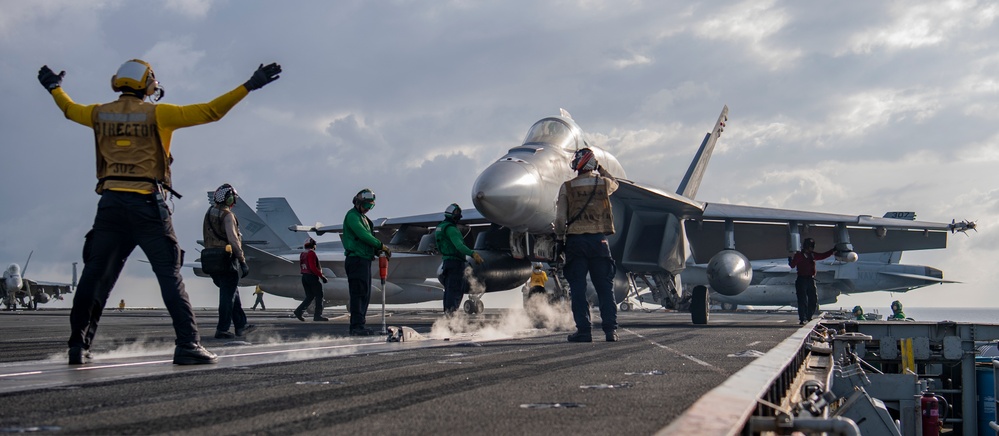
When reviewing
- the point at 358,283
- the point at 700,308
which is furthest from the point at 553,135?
the point at 358,283

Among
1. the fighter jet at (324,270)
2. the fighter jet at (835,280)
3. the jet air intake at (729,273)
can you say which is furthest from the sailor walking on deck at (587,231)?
the fighter jet at (835,280)

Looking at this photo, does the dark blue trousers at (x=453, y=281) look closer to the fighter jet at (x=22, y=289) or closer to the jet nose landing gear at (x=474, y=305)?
the jet nose landing gear at (x=474, y=305)

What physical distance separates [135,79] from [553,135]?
9.07 metres

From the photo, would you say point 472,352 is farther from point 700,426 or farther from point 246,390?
point 700,426

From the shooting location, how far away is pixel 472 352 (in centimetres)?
662

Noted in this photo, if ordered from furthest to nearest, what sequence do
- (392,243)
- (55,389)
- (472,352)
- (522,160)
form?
(392,243) < (522,160) < (472,352) < (55,389)

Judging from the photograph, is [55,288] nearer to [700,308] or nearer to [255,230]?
[255,230]

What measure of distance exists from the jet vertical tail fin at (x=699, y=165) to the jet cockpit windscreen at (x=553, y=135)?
9239 mm

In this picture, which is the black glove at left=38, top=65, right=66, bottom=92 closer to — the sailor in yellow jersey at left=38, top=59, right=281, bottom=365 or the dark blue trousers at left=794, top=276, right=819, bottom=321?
the sailor in yellow jersey at left=38, top=59, right=281, bottom=365

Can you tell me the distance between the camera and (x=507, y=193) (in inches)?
426

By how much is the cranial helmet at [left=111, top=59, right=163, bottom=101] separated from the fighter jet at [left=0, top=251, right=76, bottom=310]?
1721 inches

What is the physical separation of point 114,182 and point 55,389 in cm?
186

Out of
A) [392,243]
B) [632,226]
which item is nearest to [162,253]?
[632,226]

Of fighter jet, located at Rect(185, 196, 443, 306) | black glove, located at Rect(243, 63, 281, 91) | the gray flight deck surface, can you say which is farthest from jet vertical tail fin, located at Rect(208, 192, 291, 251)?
black glove, located at Rect(243, 63, 281, 91)
